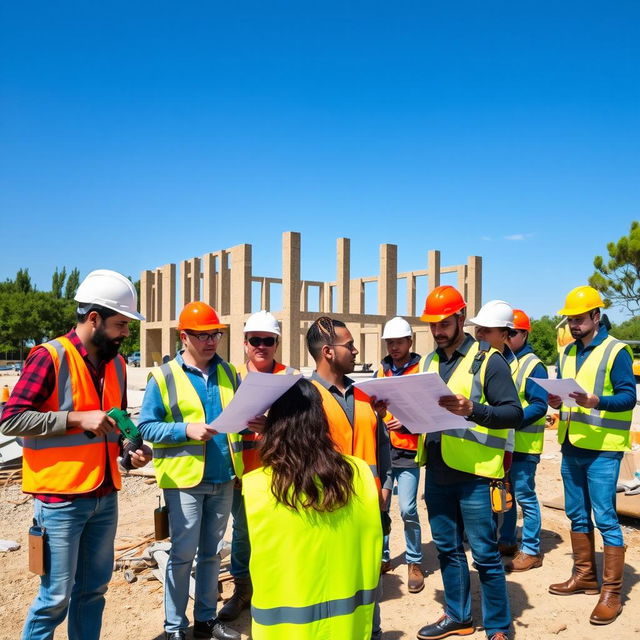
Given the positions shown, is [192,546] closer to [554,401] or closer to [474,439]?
[474,439]

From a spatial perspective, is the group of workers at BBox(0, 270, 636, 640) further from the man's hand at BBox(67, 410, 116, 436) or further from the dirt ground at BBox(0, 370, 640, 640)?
the dirt ground at BBox(0, 370, 640, 640)

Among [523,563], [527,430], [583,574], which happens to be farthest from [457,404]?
[523,563]

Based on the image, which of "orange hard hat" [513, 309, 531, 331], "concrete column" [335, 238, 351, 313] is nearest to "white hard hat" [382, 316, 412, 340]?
"orange hard hat" [513, 309, 531, 331]

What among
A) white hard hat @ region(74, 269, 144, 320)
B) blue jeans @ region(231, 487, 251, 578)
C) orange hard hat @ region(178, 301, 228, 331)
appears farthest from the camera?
blue jeans @ region(231, 487, 251, 578)

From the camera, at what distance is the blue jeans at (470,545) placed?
3.17 metres

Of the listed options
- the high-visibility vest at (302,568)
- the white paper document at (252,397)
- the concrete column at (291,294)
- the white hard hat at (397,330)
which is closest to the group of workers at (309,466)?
the high-visibility vest at (302,568)

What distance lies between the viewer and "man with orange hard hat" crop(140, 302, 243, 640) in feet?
10.5

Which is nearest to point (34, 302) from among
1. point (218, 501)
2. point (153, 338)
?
point (153, 338)

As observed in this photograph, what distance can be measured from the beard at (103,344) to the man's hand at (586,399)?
2900 mm

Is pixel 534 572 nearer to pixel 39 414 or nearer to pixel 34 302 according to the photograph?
pixel 39 414

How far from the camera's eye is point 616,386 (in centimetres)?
382

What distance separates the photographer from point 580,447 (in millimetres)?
3877

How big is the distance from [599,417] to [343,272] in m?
22.4

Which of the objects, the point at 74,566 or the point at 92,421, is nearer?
the point at 92,421
